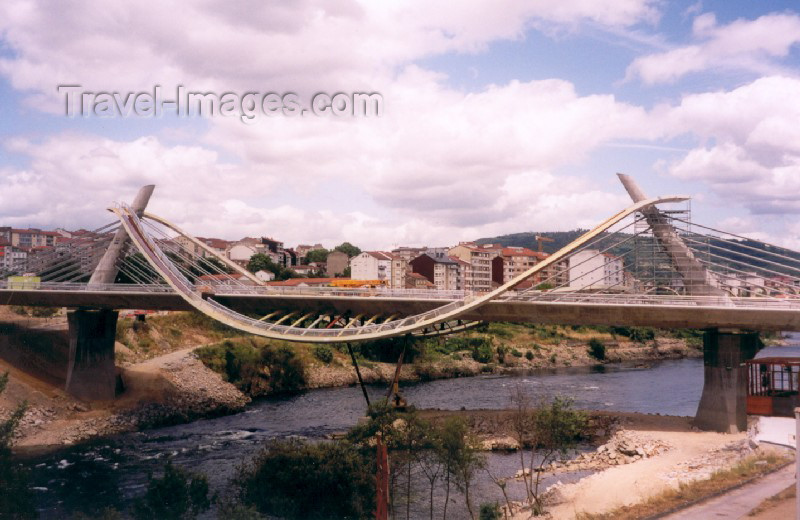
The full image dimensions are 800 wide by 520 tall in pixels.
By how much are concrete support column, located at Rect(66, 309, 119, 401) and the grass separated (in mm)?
41809

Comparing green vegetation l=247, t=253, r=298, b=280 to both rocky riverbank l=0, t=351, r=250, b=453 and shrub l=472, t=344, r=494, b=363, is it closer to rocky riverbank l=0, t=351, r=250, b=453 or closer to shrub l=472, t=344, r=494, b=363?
shrub l=472, t=344, r=494, b=363

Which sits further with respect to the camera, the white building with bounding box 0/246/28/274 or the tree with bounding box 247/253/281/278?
the tree with bounding box 247/253/281/278

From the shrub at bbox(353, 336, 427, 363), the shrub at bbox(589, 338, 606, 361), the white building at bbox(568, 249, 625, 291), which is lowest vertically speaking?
the shrub at bbox(589, 338, 606, 361)

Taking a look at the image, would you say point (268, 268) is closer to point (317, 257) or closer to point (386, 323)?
point (317, 257)

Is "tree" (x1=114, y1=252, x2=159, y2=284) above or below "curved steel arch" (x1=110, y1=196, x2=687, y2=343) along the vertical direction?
above

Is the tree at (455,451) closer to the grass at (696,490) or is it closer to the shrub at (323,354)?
the grass at (696,490)

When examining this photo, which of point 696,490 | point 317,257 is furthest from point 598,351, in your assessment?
point 317,257

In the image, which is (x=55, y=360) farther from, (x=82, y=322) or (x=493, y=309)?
(x=493, y=309)

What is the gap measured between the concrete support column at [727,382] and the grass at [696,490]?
371 inches

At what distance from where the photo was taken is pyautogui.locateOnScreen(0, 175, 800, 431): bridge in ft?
122

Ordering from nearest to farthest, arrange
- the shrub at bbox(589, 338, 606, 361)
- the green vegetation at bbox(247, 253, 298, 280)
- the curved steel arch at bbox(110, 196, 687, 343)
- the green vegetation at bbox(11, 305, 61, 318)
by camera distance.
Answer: the curved steel arch at bbox(110, 196, 687, 343) < the green vegetation at bbox(11, 305, 61, 318) < the shrub at bbox(589, 338, 606, 361) < the green vegetation at bbox(247, 253, 298, 280)

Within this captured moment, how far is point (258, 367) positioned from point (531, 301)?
36.1 m

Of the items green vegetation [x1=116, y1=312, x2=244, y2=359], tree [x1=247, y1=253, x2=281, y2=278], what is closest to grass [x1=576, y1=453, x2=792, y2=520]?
green vegetation [x1=116, y1=312, x2=244, y2=359]

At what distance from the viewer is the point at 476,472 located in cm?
3434
